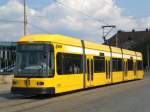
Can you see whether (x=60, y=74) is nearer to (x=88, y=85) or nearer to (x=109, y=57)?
(x=88, y=85)

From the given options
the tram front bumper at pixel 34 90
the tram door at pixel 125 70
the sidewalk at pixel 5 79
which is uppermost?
the tram door at pixel 125 70

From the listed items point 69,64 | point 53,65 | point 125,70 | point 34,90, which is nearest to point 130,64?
point 125,70

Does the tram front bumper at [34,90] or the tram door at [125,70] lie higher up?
the tram door at [125,70]

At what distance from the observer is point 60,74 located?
2420cm

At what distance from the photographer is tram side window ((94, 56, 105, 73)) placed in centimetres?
3133

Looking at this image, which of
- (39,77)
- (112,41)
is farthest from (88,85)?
(112,41)

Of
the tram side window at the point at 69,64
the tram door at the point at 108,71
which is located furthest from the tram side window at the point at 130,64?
the tram side window at the point at 69,64

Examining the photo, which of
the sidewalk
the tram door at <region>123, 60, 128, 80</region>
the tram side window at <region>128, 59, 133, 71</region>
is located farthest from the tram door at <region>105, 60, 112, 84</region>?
the sidewalk

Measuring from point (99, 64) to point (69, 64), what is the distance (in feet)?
22.7

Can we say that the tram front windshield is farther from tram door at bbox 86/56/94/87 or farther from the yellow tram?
tram door at bbox 86/56/94/87

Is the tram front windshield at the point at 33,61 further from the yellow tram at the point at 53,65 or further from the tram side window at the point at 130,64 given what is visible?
the tram side window at the point at 130,64

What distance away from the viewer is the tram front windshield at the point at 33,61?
75.7 ft

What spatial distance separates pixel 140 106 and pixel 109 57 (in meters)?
17.5

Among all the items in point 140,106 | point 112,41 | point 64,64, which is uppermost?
point 112,41
